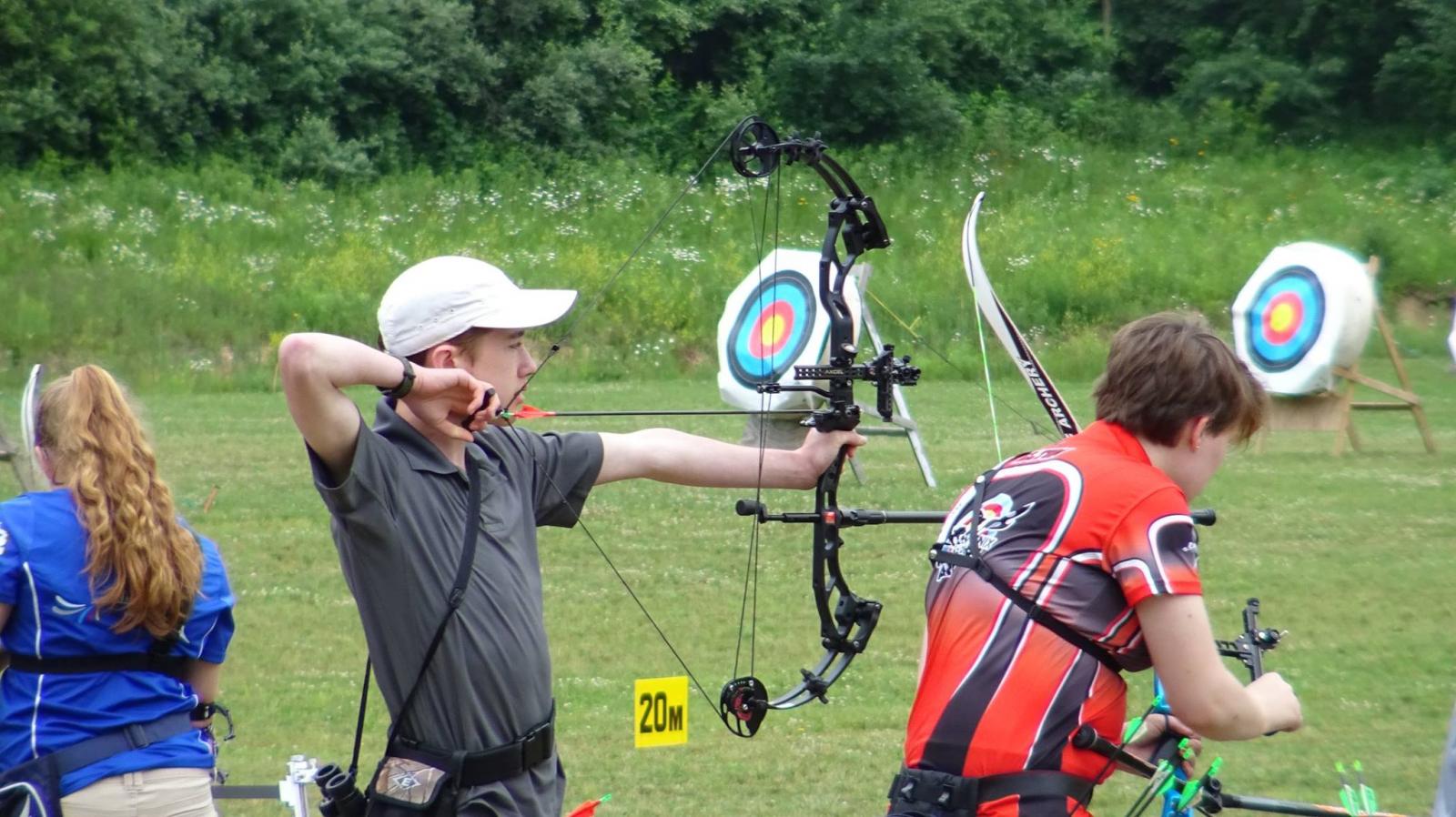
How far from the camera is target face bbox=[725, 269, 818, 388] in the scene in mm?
8594

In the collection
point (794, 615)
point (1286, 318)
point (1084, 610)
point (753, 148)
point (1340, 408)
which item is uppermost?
point (753, 148)

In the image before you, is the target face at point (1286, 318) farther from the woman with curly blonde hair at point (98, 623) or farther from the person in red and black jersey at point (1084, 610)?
the woman with curly blonde hair at point (98, 623)

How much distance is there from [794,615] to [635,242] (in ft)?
34.9

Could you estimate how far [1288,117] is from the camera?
23.2 m

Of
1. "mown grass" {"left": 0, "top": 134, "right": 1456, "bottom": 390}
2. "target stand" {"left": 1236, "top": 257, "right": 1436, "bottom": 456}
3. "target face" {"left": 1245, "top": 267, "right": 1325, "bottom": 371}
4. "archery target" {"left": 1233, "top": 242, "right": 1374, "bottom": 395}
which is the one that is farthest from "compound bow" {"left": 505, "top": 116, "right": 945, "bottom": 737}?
"mown grass" {"left": 0, "top": 134, "right": 1456, "bottom": 390}

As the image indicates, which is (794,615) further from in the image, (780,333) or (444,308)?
(444,308)

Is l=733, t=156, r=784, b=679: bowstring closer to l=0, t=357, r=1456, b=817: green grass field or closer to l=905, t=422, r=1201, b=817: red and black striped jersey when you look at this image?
l=0, t=357, r=1456, b=817: green grass field

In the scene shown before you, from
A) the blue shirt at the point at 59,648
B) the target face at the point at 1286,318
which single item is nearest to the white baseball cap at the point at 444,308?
the blue shirt at the point at 59,648

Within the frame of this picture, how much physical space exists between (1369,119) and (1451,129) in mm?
1164

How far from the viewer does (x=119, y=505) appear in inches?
91.6

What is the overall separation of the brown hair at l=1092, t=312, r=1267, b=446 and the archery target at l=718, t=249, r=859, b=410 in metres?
6.13

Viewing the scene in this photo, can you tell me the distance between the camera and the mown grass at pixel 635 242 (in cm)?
1398

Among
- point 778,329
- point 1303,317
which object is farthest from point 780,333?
point 1303,317

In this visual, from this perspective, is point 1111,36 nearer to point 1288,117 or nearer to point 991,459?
point 1288,117
